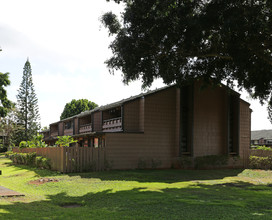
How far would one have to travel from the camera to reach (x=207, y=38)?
19516 millimetres

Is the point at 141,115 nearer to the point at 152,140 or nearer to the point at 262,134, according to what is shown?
the point at 152,140

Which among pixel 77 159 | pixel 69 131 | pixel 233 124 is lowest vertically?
pixel 77 159

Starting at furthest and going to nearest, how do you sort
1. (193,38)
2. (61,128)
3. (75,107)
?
(75,107) < (61,128) < (193,38)

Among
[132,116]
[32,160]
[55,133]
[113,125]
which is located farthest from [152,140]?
[55,133]

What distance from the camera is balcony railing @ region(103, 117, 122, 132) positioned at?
28797 mm

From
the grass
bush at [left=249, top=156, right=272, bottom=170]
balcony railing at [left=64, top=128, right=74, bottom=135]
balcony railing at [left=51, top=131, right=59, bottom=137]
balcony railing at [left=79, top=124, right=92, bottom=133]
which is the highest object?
balcony railing at [left=79, top=124, right=92, bottom=133]

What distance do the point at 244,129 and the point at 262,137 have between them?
44114 millimetres

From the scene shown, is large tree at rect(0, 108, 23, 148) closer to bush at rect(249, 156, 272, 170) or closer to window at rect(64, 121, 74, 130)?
window at rect(64, 121, 74, 130)

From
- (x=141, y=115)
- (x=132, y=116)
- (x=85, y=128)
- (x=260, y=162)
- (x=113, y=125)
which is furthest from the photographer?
(x=85, y=128)

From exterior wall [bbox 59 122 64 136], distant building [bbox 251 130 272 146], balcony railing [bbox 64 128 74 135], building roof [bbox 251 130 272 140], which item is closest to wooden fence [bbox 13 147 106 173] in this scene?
balcony railing [bbox 64 128 74 135]

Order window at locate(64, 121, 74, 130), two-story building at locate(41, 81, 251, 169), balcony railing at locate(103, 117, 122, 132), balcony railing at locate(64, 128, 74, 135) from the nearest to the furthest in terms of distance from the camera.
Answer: two-story building at locate(41, 81, 251, 169) → balcony railing at locate(103, 117, 122, 132) → balcony railing at locate(64, 128, 74, 135) → window at locate(64, 121, 74, 130)

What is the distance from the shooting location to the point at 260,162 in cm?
2900

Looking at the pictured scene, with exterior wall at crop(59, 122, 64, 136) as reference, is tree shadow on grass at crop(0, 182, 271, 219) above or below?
below

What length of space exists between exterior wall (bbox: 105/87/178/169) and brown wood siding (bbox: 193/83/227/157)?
2.29m
